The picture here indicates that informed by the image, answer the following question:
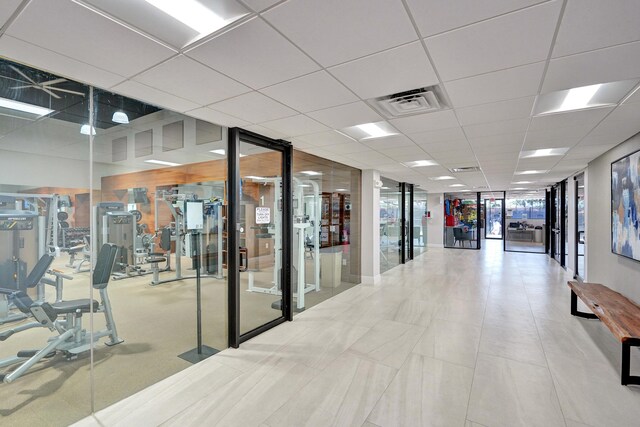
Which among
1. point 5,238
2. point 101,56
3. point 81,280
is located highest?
point 101,56

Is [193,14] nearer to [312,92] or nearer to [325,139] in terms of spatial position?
[312,92]

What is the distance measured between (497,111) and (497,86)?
630 mm

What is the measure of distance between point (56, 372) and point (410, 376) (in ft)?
10.6

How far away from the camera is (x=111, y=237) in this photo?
290 cm

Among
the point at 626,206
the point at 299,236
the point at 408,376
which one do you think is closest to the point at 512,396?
the point at 408,376

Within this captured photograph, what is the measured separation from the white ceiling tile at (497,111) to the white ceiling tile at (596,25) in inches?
31.9

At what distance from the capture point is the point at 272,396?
2473 millimetres

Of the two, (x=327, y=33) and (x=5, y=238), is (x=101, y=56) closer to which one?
(x=327, y=33)

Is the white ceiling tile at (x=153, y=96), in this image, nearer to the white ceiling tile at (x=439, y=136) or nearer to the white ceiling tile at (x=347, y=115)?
the white ceiling tile at (x=347, y=115)

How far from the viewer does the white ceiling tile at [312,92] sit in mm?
2191

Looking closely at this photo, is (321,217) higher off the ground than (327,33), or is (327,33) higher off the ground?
(327,33)

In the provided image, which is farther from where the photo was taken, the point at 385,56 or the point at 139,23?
the point at 385,56

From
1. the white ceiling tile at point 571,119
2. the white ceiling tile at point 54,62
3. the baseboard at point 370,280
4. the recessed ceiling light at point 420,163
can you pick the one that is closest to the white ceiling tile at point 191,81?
the white ceiling tile at point 54,62

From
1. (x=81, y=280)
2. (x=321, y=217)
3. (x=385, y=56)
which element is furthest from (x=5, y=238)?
(x=321, y=217)
